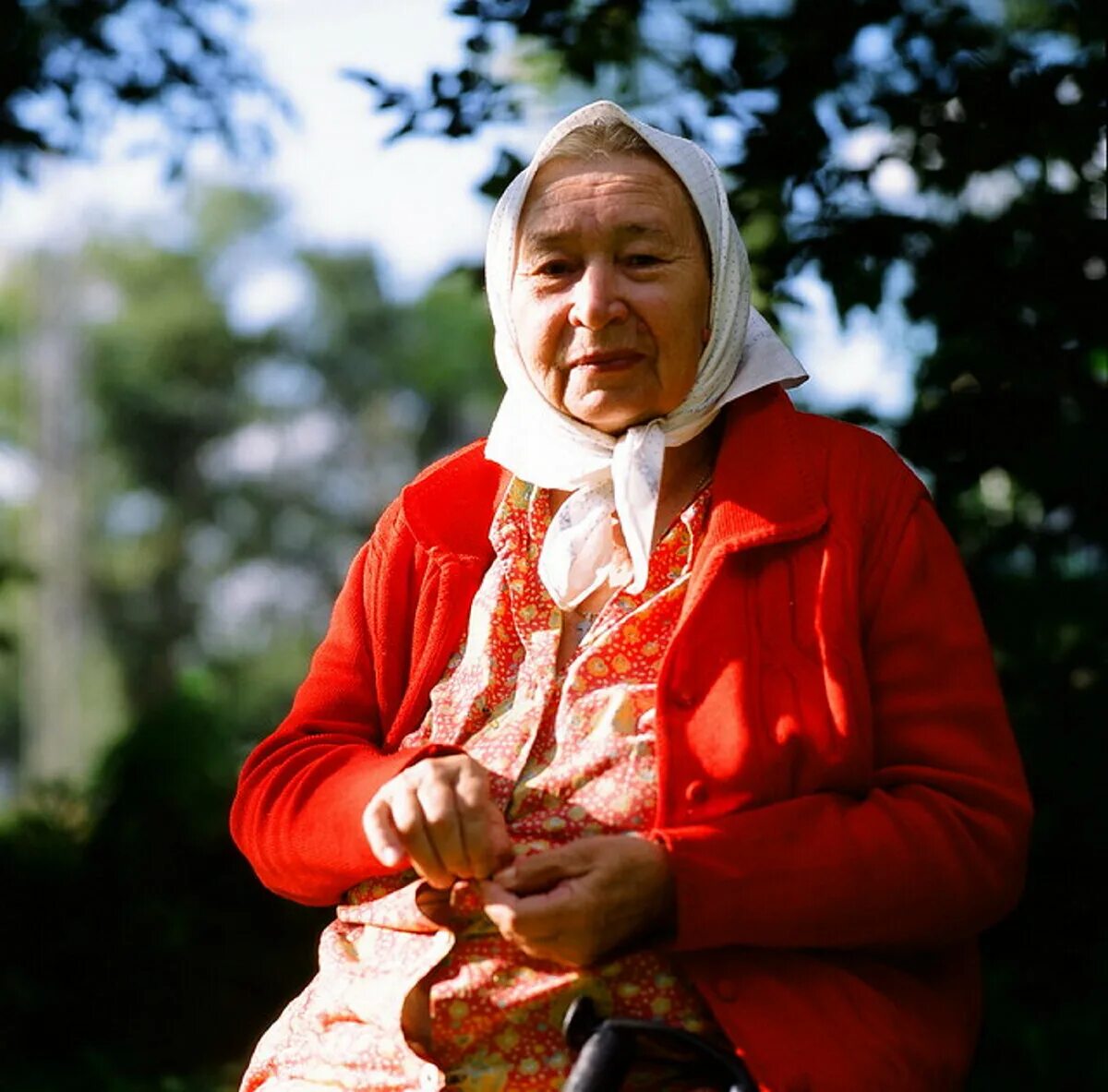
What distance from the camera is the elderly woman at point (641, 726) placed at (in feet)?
6.65

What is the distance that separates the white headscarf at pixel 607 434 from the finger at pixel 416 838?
41 centimetres

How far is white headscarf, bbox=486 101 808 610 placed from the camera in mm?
2332

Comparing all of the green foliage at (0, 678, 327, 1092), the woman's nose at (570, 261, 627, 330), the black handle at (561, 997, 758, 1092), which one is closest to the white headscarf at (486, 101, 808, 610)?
the woman's nose at (570, 261, 627, 330)

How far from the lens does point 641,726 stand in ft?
7.15

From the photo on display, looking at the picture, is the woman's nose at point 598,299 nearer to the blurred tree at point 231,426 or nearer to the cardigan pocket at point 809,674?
the cardigan pocket at point 809,674

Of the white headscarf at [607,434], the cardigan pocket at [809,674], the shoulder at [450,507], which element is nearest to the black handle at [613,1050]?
the cardigan pocket at [809,674]

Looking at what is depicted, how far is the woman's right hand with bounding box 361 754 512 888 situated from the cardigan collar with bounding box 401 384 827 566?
1.44 ft

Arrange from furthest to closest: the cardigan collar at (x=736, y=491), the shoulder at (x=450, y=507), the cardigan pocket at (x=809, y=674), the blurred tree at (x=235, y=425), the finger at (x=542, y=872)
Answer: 1. the blurred tree at (x=235, y=425)
2. the shoulder at (x=450, y=507)
3. the cardigan collar at (x=736, y=491)
4. the cardigan pocket at (x=809, y=674)
5. the finger at (x=542, y=872)

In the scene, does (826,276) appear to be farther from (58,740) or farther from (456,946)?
(58,740)

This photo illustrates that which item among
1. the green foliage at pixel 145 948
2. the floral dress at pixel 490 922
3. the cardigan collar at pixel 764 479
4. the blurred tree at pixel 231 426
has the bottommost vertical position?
the blurred tree at pixel 231 426

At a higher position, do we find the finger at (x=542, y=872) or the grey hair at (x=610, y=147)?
the grey hair at (x=610, y=147)

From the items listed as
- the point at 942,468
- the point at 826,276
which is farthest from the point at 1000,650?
the point at 826,276

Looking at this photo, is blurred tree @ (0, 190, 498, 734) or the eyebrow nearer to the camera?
the eyebrow

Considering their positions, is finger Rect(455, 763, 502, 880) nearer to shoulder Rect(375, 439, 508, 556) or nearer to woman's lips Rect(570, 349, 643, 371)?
shoulder Rect(375, 439, 508, 556)
